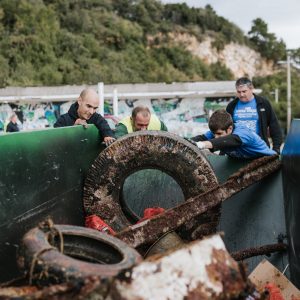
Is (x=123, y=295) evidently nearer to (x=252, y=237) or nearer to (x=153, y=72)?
(x=252, y=237)

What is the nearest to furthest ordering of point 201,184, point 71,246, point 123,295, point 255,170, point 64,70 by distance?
1. point 123,295
2. point 71,246
3. point 201,184
4. point 255,170
5. point 64,70

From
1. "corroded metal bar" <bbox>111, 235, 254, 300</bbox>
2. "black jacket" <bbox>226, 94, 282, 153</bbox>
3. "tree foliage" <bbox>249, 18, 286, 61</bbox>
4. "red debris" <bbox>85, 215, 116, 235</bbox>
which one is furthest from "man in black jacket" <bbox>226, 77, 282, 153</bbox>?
Result: "tree foliage" <bbox>249, 18, 286, 61</bbox>

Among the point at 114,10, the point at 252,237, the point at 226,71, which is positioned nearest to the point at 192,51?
the point at 226,71

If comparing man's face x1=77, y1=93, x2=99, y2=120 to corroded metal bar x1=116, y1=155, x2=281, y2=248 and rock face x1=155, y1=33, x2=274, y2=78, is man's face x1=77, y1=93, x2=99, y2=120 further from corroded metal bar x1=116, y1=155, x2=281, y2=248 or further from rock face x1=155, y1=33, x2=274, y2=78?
rock face x1=155, y1=33, x2=274, y2=78

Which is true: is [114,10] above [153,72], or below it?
above

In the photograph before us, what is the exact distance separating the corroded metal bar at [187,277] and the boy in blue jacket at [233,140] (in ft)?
8.96

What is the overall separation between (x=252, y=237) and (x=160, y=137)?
4.56 feet

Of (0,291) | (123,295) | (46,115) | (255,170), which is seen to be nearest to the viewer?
(123,295)

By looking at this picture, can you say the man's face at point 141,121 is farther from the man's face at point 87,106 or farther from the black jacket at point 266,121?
the black jacket at point 266,121

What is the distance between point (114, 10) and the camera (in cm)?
9044

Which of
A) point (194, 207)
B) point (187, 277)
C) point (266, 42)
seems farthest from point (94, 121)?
point (266, 42)

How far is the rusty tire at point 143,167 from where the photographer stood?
4.54 metres

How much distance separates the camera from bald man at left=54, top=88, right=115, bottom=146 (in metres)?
5.09

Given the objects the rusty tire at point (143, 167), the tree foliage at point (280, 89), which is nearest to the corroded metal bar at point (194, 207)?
the rusty tire at point (143, 167)
